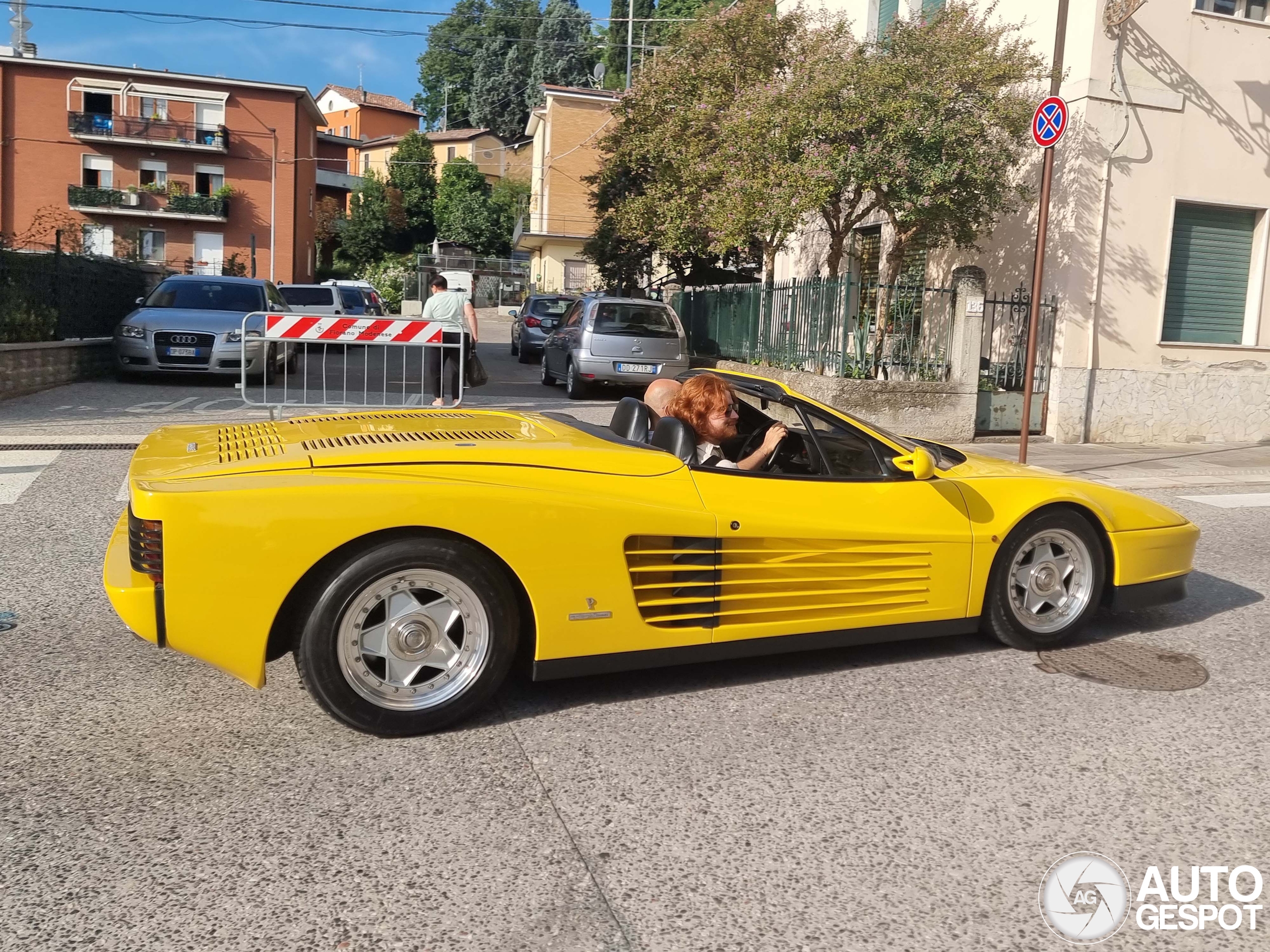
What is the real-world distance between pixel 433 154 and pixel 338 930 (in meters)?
66.4

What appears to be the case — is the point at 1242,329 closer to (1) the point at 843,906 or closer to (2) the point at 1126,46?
(2) the point at 1126,46

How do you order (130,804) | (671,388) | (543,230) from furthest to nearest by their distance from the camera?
(543,230) < (671,388) < (130,804)

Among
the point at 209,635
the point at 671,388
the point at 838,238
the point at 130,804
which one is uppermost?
the point at 838,238

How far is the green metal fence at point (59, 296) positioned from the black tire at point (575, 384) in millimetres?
7134

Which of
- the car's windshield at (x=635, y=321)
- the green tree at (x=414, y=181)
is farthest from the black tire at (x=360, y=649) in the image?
the green tree at (x=414, y=181)

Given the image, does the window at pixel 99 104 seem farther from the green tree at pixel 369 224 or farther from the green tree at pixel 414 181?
the green tree at pixel 414 181

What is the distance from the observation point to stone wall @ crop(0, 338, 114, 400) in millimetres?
12633

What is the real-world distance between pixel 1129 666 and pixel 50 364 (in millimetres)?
13723

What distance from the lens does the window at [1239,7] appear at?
14.1 metres

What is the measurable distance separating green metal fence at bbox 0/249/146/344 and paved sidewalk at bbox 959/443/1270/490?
11.7m

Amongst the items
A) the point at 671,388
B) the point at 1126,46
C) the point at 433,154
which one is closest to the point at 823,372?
the point at 1126,46

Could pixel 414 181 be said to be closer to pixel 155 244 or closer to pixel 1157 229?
pixel 155 244

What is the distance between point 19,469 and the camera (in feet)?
28.7

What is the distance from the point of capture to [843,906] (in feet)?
9.23
